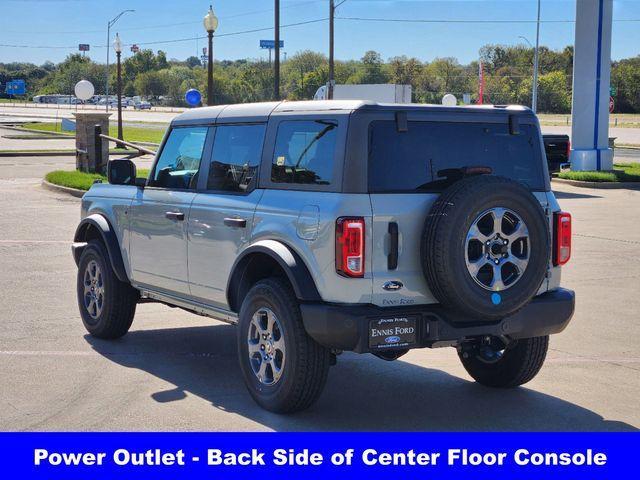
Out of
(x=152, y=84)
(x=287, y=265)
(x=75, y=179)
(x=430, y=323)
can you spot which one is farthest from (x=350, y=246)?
(x=152, y=84)

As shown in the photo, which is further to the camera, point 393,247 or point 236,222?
point 236,222

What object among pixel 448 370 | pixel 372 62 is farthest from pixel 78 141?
pixel 372 62

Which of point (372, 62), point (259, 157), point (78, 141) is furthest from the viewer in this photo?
point (372, 62)

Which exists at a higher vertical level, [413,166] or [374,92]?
[374,92]

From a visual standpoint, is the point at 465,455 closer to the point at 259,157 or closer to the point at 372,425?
the point at 372,425

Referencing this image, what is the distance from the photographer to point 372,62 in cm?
14275

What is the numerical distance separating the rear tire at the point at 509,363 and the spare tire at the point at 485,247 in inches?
31.9

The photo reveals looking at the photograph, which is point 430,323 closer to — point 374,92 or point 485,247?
point 485,247

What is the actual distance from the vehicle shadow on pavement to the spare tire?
76cm

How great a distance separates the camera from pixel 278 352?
639 centimetres

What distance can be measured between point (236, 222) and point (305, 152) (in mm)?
710

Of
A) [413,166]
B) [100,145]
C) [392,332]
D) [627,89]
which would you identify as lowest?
[392,332]

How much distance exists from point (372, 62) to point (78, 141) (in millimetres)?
118452

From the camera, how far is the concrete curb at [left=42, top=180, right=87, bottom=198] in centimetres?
2231
